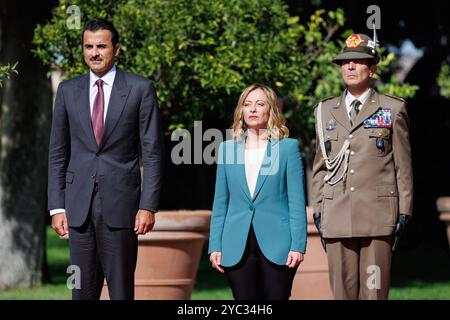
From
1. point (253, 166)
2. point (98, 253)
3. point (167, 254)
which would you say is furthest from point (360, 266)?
point (167, 254)

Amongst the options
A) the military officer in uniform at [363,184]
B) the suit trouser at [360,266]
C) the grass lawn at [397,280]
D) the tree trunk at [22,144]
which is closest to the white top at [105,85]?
the military officer in uniform at [363,184]

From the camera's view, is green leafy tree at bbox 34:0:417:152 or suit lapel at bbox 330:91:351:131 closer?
suit lapel at bbox 330:91:351:131

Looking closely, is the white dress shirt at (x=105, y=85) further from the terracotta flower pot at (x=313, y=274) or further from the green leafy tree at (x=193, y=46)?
the terracotta flower pot at (x=313, y=274)

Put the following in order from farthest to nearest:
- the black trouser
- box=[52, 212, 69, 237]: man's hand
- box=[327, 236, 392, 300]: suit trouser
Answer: box=[327, 236, 392, 300]: suit trouser < box=[52, 212, 69, 237]: man's hand < the black trouser

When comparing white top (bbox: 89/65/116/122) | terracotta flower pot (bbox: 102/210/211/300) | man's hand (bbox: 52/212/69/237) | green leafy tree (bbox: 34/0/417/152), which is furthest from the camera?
green leafy tree (bbox: 34/0/417/152)

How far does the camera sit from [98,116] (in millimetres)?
7109

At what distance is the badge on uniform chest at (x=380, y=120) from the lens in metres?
7.85

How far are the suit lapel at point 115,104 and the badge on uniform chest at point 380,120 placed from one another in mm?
1769

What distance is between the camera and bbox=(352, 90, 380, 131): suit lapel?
25.8ft

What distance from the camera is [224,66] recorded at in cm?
1223

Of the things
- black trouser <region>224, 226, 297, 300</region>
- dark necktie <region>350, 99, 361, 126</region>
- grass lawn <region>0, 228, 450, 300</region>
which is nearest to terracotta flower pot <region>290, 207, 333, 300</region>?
grass lawn <region>0, 228, 450, 300</region>

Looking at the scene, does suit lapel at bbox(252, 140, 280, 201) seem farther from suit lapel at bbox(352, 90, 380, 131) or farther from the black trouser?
suit lapel at bbox(352, 90, 380, 131)
